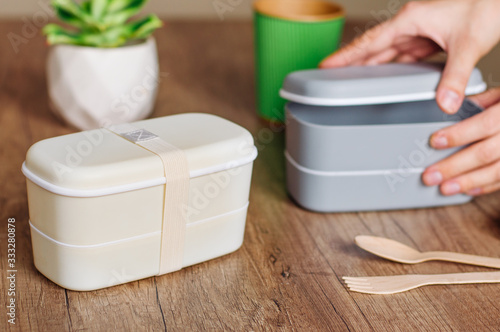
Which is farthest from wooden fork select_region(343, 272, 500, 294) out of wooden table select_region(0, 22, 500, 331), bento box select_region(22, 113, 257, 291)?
bento box select_region(22, 113, 257, 291)

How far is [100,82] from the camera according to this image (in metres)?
1.04

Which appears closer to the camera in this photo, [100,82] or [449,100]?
[449,100]

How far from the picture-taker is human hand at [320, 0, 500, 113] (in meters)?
0.84

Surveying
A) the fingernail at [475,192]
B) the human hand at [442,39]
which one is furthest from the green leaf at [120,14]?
the fingernail at [475,192]

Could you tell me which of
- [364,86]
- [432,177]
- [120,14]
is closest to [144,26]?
[120,14]

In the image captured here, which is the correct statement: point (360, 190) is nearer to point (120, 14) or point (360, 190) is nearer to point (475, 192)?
point (475, 192)

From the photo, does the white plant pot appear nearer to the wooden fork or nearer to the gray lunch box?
the gray lunch box

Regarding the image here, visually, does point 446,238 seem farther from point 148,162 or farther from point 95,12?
point 95,12

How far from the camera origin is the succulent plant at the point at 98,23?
40.1 inches

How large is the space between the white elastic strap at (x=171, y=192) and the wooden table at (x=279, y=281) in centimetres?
3

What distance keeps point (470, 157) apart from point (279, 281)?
33cm

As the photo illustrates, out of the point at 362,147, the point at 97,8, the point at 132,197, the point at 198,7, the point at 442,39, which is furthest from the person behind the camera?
the point at 198,7

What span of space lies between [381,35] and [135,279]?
546 millimetres

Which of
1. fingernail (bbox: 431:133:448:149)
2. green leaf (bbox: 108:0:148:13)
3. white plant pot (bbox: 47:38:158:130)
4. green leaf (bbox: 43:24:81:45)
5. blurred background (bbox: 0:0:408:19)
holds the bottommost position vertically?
blurred background (bbox: 0:0:408:19)
